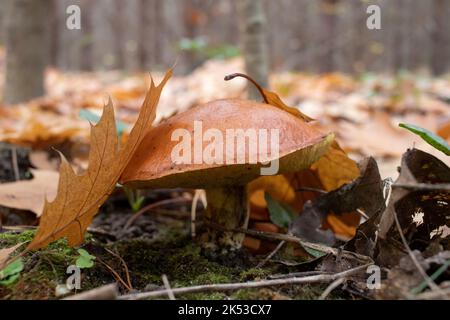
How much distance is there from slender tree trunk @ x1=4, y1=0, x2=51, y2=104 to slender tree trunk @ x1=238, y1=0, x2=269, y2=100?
2624 mm

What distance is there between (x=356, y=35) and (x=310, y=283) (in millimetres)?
11127

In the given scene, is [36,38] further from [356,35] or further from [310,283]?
[356,35]

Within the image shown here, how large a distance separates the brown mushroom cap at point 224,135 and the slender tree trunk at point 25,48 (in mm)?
4013

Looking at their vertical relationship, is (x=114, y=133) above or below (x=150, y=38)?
below

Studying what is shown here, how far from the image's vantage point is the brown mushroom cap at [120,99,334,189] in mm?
1168

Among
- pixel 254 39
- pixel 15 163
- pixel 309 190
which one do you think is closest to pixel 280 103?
pixel 309 190

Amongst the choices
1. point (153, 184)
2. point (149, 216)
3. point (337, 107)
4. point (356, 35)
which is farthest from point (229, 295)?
point (356, 35)

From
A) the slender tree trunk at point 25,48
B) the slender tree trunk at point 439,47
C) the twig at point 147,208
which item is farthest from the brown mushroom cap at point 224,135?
the slender tree trunk at point 439,47

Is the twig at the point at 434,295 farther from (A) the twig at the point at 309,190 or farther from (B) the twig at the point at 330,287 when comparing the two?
(A) the twig at the point at 309,190

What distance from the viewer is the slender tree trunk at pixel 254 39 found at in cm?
298

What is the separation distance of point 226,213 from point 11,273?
0.65m

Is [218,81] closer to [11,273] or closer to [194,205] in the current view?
[194,205]

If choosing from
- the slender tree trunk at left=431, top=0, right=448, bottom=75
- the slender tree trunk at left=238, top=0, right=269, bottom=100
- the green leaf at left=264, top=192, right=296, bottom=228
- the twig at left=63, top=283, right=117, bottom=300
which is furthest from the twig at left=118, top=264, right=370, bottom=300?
the slender tree trunk at left=431, top=0, right=448, bottom=75

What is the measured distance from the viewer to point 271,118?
1256 mm
